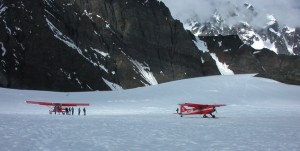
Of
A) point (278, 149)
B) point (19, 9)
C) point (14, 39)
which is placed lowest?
point (278, 149)

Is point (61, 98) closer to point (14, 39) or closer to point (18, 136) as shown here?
point (18, 136)

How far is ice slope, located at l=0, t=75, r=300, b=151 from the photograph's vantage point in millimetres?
15922

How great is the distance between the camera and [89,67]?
604ft

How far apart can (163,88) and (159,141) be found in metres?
36.7

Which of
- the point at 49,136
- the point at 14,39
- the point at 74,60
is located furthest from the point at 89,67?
the point at 49,136

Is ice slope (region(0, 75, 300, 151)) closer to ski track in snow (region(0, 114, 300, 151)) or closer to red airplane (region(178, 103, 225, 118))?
ski track in snow (region(0, 114, 300, 151))

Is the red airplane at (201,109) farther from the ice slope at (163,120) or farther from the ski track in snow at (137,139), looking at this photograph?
the ski track in snow at (137,139)

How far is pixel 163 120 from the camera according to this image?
95.2 ft

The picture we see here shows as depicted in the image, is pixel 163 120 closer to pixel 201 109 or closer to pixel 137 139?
pixel 201 109

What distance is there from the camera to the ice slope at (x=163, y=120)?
1592 cm

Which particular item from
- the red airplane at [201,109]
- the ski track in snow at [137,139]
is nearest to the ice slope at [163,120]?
the ski track in snow at [137,139]

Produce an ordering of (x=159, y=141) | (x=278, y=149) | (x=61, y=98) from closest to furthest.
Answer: (x=278, y=149) → (x=159, y=141) → (x=61, y=98)

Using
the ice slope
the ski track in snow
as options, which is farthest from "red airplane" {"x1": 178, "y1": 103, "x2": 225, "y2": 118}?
the ski track in snow

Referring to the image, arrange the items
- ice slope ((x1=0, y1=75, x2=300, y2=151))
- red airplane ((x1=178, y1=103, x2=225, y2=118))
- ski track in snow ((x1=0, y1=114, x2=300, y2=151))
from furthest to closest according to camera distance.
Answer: red airplane ((x1=178, y1=103, x2=225, y2=118)), ice slope ((x1=0, y1=75, x2=300, y2=151)), ski track in snow ((x1=0, y1=114, x2=300, y2=151))
